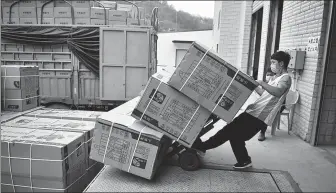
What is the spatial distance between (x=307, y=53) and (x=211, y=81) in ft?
11.0

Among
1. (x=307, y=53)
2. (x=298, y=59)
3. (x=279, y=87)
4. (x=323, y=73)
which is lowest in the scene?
(x=279, y=87)

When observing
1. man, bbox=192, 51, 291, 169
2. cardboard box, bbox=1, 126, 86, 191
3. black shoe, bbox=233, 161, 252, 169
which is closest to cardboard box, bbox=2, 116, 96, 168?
cardboard box, bbox=1, 126, 86, 191

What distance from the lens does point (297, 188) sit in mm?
3377

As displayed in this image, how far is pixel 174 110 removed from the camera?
327 cm

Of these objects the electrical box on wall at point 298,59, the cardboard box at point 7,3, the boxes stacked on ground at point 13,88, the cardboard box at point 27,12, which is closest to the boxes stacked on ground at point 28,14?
the cardboard box at point 27,12

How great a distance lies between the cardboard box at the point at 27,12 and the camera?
7609mm

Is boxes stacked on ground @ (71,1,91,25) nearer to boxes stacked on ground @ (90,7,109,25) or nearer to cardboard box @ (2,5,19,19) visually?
boxes stacked on ground @ (90,7,109,25)

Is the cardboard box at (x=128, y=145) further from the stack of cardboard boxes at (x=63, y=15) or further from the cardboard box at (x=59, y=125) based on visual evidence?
the stack of cardboard boxes at (x=63, y=15)

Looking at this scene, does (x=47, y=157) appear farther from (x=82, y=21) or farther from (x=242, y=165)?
(x=82, y=21)

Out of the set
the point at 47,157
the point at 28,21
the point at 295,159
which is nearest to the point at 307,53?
the point at 295,159

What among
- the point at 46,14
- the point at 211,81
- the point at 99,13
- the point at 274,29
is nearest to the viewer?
the point at 211,81

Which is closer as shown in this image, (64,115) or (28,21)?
(64,115)

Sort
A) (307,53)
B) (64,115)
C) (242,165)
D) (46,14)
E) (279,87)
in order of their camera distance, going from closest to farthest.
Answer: (279,87)
(242,165)
(64,115)
(307,53)
(46,14)

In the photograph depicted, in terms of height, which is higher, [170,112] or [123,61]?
[123,61]
